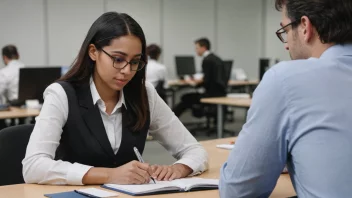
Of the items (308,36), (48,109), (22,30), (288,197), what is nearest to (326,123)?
(308,36)

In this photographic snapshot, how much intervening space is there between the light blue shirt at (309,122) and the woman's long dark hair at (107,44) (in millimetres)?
870

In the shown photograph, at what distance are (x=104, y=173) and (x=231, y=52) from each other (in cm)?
932

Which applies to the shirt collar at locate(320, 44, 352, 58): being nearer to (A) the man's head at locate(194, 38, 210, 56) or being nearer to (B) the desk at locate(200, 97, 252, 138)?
(B) the desk at locate(200, 97, 252, 138)

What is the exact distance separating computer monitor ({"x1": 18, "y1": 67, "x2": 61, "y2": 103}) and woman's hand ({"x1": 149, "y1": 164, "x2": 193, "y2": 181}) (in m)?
3.34

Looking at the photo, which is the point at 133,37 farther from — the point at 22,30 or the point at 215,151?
the point at 22,30

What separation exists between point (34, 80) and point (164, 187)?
146 inches

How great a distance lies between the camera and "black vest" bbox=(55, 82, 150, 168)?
77.9 inches

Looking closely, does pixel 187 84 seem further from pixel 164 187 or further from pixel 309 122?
pixel 309 122

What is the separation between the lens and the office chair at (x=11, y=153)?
6.91ft

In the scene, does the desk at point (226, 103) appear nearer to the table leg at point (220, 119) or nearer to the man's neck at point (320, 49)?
the table leg at point (220, 119)

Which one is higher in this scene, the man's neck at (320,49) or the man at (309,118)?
the man's neck at (320,49)

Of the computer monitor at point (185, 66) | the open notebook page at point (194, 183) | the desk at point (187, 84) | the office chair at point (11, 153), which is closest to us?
the open notebook page at point (194, 183)

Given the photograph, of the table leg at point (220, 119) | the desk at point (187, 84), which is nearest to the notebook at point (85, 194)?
the table leg at point (220, 119)

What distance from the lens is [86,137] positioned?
6.49ft
